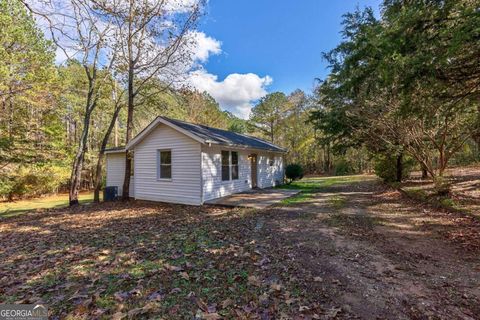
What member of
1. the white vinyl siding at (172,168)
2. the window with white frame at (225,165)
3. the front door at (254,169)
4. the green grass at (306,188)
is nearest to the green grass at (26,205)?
the white vinyl siding at (172,168)

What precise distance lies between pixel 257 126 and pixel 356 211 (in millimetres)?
26640

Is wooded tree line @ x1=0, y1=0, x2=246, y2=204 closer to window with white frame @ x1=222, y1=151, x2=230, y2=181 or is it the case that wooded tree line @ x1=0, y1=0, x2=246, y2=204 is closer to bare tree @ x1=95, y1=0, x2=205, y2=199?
→ bare tree @ x1=95, y1=0, x2=205, y2=199

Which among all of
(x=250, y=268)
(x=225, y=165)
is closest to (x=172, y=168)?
(x=225, y=165)

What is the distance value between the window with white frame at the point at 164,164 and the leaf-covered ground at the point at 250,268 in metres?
3.82

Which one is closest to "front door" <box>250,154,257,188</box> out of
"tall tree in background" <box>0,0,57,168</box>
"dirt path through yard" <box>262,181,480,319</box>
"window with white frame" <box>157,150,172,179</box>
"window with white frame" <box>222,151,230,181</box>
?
"window with white frame" <box>222,151,230,181</box>

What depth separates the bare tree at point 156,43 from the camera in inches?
418

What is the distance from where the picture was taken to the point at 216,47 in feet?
44.1

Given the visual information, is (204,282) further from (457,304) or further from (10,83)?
(10,83)

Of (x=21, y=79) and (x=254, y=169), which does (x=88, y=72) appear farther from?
(x=254, y=169)

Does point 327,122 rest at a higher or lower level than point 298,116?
lower

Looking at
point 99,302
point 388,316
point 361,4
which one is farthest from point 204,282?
point 361,4

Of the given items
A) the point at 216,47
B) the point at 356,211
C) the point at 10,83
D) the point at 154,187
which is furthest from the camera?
the point at 216,47

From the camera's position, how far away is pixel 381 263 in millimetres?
3979

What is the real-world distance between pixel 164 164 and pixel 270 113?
2395 cm
